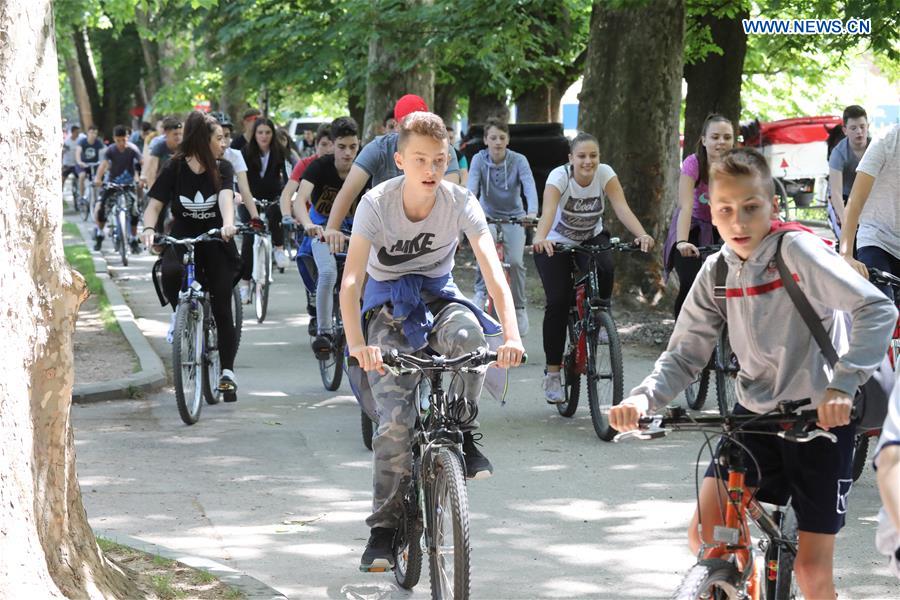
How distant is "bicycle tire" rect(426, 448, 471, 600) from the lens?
4.86 m

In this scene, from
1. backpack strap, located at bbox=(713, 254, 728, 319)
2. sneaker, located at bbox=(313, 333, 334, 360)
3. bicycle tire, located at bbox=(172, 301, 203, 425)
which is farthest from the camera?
sneaker, located at bbox=(313, 333, 334, 360)

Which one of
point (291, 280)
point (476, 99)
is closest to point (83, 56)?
point (476, 99)

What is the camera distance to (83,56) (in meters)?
56.0

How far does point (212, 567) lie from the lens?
5.87 meters

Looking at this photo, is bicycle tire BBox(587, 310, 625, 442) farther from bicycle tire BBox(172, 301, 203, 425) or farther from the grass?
the grass

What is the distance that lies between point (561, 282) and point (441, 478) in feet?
15.1

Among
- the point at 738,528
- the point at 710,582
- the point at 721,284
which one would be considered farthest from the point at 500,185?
the point at 710,582

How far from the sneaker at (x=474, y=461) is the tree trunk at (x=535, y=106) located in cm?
2448

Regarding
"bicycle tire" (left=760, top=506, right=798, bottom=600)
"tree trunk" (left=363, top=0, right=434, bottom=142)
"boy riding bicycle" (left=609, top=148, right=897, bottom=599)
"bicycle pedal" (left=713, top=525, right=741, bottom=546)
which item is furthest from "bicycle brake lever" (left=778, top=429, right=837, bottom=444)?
"tree trunk" (left=363, top=0, right=434, bottom=142)

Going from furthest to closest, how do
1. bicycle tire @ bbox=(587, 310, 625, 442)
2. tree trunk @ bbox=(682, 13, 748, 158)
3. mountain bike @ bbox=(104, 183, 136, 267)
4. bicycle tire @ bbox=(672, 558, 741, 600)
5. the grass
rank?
tree trunk @ bbox=(682, 13, 748, 158), mountain bike @ bbox=(104, 183, 136, 267), the grass, bicycle tire @ bbox=(587, 310, 625, 442), bicycle tire @ bbox=(672, 558, 741, 600)

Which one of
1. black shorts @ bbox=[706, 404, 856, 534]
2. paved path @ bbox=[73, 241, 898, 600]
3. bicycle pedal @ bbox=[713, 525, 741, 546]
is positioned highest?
black shorts @ bbox=[706, 404, 856, 534]

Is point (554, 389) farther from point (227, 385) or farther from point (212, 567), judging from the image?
point (212, 567)

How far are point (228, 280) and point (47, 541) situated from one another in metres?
5.38

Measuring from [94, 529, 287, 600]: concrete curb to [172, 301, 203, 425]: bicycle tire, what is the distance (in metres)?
2.82
